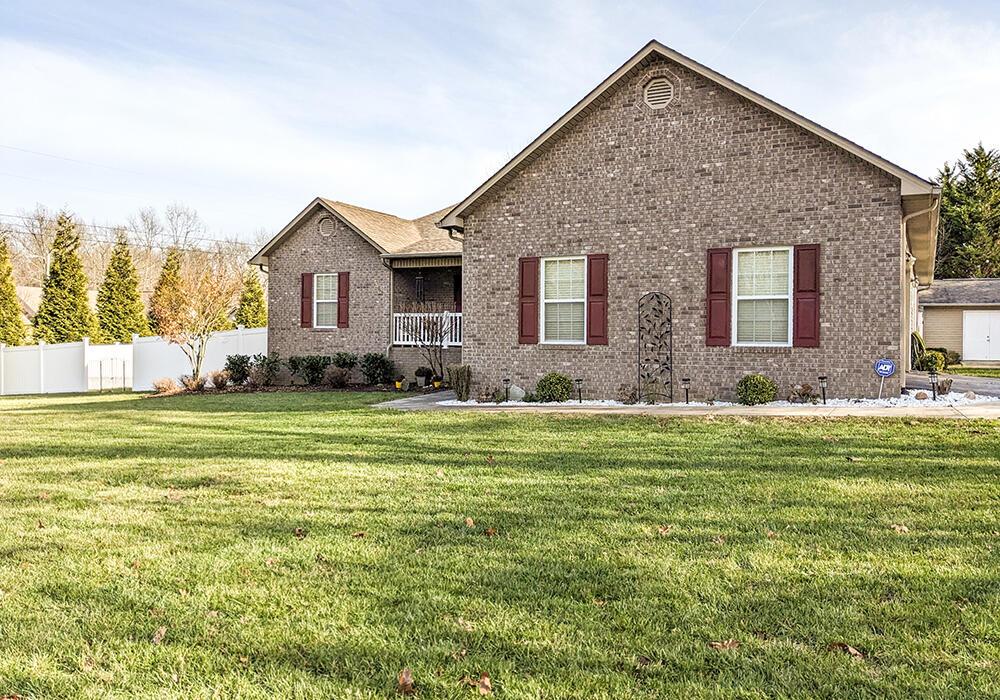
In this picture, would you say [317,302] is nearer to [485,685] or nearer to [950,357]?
[485,685]

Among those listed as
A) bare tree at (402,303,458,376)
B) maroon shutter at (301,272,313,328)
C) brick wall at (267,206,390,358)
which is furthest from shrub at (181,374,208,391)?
bare tree at (402,303,458,376)

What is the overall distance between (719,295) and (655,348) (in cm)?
150

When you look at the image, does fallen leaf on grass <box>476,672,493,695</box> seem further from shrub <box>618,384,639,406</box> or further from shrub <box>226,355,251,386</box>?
shrub <box>226,355,251,386</box>

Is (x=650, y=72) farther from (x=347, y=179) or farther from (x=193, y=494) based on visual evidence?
(x=347, y=179)

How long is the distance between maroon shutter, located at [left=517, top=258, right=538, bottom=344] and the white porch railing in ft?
15.9

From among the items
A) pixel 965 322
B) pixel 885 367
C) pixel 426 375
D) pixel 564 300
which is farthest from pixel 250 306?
pixel 965 322

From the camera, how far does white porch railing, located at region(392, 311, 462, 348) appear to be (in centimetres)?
2019

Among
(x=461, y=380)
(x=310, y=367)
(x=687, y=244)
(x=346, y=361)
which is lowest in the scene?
(x=461, y=380)

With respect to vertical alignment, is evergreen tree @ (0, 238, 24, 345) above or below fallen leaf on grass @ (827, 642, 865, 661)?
above

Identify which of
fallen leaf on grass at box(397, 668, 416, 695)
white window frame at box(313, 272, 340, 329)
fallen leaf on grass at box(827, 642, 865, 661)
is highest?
white window frame at box(313, 272, 340, 329)

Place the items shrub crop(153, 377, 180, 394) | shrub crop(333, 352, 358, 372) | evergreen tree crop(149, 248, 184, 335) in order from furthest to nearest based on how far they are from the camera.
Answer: evergreen tree crop(149, 248, 184, 335) → shrub crop(333, 352, 358, 372) → shrub crop(153, 377, 180, 394)

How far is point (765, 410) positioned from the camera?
40.8 ft

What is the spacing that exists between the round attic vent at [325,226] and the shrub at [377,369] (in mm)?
3860

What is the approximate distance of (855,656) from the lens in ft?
11.4
